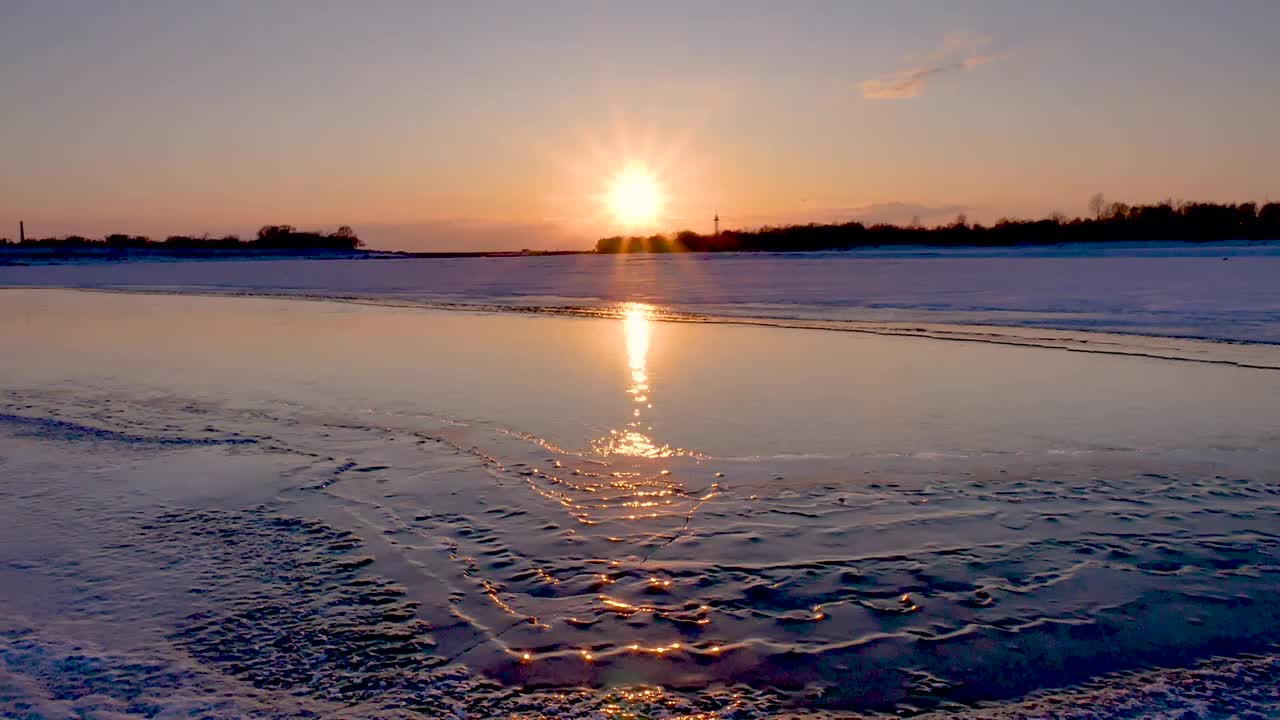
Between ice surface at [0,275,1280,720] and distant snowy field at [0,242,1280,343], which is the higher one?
distant snowy field at [0,242,1280,343]

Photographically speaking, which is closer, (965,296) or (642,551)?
(642,551)

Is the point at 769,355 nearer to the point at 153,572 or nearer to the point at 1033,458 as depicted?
the point at 1033,458

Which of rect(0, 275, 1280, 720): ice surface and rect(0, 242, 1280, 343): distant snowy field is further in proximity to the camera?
rect(0, 242, 1280, 343): distant snowy field

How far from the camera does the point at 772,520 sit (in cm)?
437

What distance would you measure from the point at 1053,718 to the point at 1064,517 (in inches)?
77.6

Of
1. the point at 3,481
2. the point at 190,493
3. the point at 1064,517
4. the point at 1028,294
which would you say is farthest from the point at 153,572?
the point at 1028,294

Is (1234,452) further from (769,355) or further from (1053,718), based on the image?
(769,355)

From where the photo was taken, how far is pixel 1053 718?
265 centimetres

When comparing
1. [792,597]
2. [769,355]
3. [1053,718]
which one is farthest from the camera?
[769,355]

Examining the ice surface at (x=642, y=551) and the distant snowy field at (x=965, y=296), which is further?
the distant snowy field at (x=965, y=296)

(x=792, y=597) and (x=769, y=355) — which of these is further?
(x=769, y=355)

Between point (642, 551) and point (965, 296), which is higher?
point (965, 296)

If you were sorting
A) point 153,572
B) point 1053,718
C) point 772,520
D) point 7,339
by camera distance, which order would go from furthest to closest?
point 7,339
point 772,520
point 153,572
point 1053,718

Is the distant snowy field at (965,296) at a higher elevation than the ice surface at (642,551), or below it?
higher
